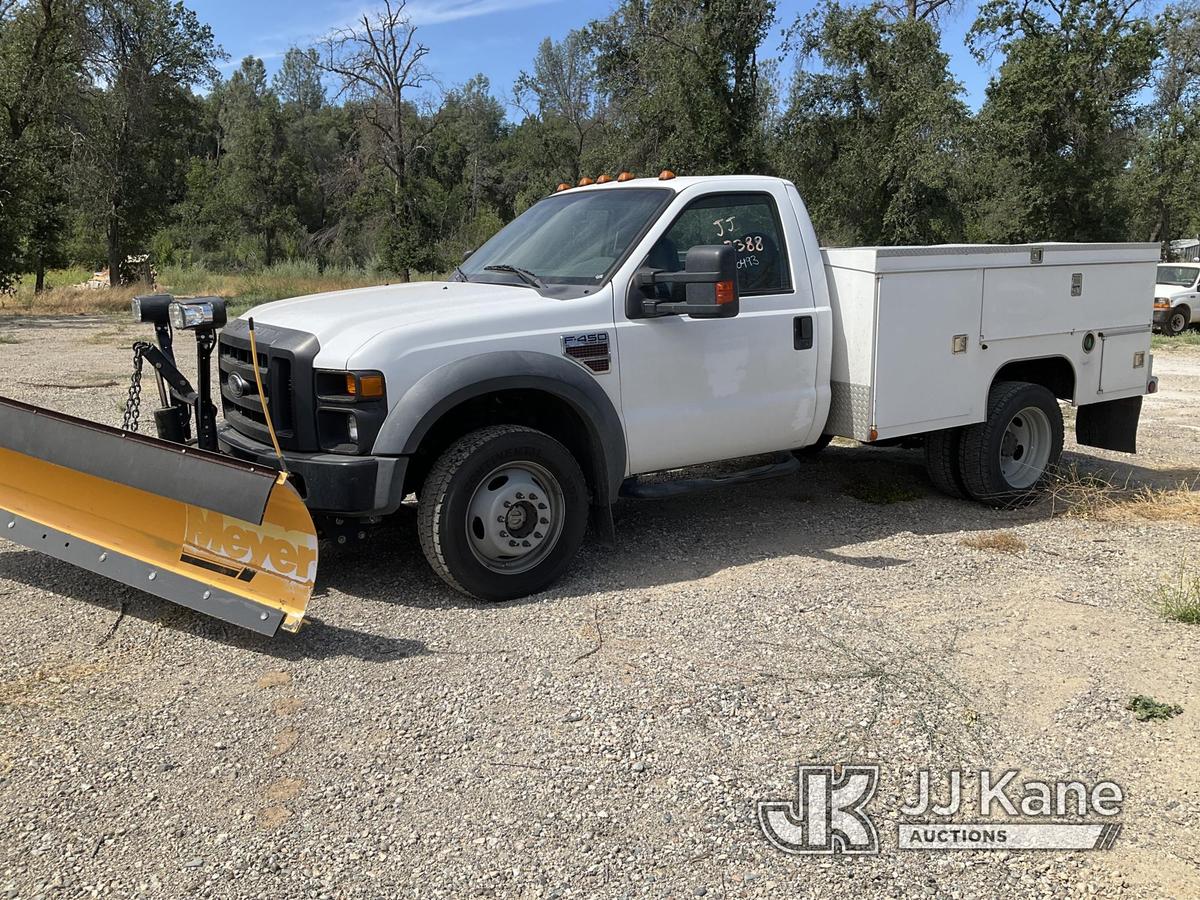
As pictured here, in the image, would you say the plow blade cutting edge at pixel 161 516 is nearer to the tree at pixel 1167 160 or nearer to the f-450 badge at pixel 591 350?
the f-450 badge at pixel 591 350

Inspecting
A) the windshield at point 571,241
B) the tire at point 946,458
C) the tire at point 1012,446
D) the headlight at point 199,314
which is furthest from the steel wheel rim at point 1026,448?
the headlight at point 199,314

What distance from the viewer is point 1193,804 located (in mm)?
3336

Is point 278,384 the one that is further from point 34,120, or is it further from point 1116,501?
point 34,120

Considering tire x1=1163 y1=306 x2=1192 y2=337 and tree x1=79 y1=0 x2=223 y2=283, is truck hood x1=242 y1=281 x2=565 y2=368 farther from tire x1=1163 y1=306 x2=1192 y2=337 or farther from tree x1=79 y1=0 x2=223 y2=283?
tree x1=79 y1=0 x2=223 y2=283

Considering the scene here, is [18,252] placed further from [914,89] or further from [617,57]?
[914,89]

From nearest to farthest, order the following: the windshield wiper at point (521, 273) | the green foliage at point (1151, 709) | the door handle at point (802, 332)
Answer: the green foliage at point (1151, 709) → the windshield wiper at point (521, 273) → the door handle at point (802, 332)

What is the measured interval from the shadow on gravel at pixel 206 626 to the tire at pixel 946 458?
3.92 meters

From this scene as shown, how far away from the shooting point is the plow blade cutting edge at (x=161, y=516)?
169 inches

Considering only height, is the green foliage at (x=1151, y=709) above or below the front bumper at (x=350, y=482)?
below

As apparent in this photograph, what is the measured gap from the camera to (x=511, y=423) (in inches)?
204

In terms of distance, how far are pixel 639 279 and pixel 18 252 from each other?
2414cm

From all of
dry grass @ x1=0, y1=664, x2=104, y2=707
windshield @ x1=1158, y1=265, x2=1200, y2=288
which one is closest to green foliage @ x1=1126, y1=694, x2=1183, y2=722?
dry grass @ x1=0, y1=664, x2=104, y2=707

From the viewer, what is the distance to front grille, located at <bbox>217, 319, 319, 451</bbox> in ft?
15.4

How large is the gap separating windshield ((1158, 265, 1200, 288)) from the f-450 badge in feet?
69.4
